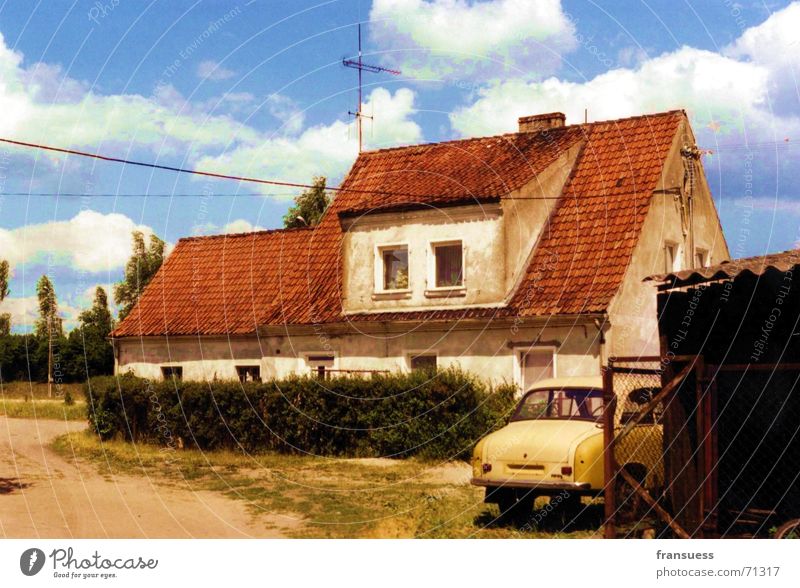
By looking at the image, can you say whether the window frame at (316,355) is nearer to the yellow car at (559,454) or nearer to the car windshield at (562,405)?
the car windshield at (562,405)

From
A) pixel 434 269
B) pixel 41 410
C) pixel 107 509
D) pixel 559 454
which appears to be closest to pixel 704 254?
pixel 434 269

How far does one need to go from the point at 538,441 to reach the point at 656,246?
12032 millimetres

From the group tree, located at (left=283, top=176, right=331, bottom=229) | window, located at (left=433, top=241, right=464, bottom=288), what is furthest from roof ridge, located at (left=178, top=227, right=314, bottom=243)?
tree, located at (left=283, top=176, right=331, bottom=229)

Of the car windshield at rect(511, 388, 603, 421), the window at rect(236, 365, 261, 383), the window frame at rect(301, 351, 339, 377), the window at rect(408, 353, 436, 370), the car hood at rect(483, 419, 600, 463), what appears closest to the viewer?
the car hood at rect(483, 419, 600, 463)

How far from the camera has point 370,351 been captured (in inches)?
983

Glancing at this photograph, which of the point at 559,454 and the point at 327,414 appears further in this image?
the point at 327,414

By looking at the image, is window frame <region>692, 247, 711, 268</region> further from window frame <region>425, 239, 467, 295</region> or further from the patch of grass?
the patch of grass

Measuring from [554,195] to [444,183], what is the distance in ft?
9.09

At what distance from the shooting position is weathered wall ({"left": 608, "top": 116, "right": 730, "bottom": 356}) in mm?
22562

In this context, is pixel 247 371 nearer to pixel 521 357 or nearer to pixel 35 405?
pixel 521 357

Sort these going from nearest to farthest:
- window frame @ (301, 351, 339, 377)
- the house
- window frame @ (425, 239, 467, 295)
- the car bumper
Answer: the car bumper < the house < window frame @ (425, 239, 467, 295) < window frame @ (301, 351, 339, 377)

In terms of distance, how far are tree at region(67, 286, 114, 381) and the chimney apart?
19899 millimetres

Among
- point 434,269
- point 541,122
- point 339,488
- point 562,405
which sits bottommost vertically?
point 339,488
